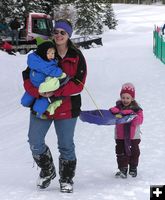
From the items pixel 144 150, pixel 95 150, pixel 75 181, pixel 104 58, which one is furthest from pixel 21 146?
pixel 104 58

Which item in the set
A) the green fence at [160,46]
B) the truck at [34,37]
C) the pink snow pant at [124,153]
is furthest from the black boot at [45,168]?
the truck at [34,37]

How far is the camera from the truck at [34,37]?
84.3 feet

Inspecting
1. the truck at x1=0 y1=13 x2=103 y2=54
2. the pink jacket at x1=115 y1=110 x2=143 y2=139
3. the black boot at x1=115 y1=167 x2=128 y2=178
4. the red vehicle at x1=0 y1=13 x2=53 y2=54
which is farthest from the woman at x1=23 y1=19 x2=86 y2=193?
the red vehicle at x1=0 y1=13 x2=53 y2=54

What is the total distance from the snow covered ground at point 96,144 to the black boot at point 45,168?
0.27 feet

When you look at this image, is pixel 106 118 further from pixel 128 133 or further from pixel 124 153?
→ pixel 124 153

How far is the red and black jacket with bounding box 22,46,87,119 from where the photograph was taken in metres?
4.61

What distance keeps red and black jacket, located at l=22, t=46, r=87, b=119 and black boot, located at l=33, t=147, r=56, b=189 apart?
0.44m

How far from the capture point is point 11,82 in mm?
16172

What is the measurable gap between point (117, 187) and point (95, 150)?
2112 millimetres

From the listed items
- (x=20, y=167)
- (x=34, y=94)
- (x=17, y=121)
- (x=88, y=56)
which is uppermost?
(x=34, y=94)

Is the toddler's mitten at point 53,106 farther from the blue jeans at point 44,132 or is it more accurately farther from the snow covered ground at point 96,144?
the snow covered ground at point 96,144

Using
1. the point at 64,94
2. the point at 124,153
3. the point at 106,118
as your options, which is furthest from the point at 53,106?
the point at 124,153

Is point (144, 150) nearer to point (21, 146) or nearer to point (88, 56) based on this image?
point (21, 146)

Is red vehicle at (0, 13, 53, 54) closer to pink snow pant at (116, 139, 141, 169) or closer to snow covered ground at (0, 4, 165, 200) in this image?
snow covered ground at (0, 4, 165, 200)
